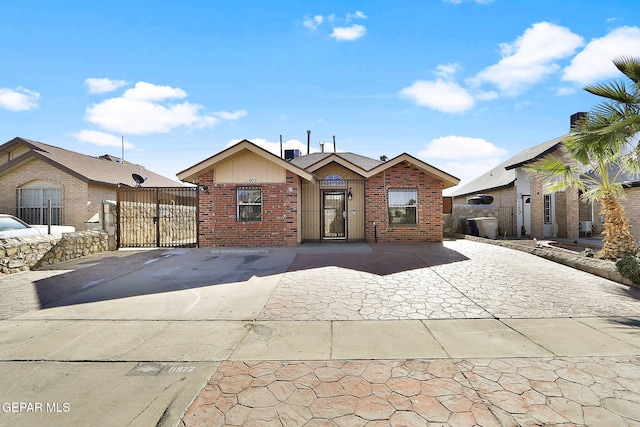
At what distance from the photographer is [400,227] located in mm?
13047

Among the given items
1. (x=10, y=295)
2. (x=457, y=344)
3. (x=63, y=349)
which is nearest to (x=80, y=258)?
Answer: (x=10, y=295)

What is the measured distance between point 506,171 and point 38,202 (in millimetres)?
28163

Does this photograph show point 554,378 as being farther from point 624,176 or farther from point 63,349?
point 624,176

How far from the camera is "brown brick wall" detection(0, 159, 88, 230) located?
1547 cm

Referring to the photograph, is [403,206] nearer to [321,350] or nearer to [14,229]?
[321,350]

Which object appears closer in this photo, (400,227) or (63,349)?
(63,349)

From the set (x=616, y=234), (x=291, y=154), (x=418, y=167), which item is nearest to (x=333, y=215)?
(x=418, y=167)

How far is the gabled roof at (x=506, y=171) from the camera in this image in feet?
53.1

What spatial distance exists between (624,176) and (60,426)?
22.2 meters

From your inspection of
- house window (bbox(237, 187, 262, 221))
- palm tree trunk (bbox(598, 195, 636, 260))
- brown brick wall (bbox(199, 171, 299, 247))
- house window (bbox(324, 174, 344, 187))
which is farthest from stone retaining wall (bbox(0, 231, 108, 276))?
palm tree trunk (bbox(598, 195, 636, 260))

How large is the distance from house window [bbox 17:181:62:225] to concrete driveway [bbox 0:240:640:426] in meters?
10.9

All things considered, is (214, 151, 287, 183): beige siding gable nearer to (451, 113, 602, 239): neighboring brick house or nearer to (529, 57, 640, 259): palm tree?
(529, 57, 640, 259): palm tree

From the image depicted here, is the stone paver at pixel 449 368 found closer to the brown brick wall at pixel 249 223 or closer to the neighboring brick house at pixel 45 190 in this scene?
the brown brick wall at pixel 249 223

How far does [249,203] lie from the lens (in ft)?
39.2
